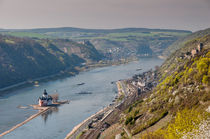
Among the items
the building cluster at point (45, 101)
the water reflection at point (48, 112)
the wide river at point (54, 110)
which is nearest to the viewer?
the wide river at point (54, 110)

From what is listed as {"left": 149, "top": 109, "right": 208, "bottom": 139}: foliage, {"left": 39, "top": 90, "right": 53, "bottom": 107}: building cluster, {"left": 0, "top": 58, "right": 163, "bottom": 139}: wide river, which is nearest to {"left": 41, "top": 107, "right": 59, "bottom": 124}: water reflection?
{"left": 0, "top": 58, "right": 163, "bottom": 139}: wide river

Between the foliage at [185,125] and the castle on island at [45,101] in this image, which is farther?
the castle on island at [45,101]

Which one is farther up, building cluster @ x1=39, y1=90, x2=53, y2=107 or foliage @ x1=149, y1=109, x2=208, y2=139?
foliage @ x1=149, y1=109, x2=208, y2=139

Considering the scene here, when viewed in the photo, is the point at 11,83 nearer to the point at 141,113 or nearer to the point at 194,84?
the point at 141,113

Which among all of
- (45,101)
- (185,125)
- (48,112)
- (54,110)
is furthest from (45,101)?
(185,125)

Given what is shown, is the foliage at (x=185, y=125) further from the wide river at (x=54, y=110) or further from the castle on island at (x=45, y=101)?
the castle on island at (x=45, y=101)

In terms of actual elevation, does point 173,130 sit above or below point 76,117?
above

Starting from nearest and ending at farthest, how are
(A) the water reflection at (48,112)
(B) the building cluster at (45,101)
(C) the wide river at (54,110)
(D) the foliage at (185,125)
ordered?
1. (D) the foliage at (185,125)
2. (C) the wide river at (54,110)
3. (A) the water reflection at (48,112)
4. (B) the building cluster at (45,101)

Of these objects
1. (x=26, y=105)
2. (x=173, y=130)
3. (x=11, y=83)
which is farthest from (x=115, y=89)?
(x=173, y=130)

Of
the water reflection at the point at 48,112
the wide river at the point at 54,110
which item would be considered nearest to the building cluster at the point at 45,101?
the water reflection at the point at 48,112

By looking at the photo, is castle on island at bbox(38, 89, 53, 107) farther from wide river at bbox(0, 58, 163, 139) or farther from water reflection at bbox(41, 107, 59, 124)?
wide river at bbox(0, 58, 163, 139)

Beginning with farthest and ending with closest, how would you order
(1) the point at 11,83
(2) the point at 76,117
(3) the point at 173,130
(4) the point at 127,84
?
(1) the point at 11,83
(4) the point at 127,84
(2) the point at 76,117
(3) the point at 173,130
